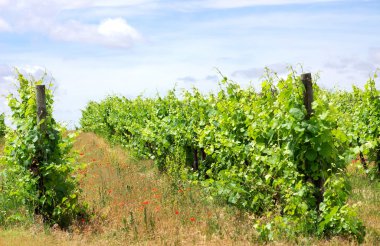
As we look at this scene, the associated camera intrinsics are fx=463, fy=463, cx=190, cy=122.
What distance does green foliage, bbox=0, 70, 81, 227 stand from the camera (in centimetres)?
859

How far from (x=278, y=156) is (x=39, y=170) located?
4.43m

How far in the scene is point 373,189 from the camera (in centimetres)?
1097

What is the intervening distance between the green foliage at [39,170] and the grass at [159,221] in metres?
0.40

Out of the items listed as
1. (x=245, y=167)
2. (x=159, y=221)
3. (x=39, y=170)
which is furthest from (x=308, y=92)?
(x=39, y=170)

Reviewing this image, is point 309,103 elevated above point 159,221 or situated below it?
above

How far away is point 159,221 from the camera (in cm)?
841

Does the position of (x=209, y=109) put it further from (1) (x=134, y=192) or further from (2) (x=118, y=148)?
(2) (x=118, y=148)

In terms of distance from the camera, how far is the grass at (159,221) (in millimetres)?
7512

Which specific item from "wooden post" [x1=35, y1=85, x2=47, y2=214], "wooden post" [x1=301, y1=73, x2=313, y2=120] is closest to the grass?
"wooden post" [x1=35, y1=85, x2=47, y2=214]

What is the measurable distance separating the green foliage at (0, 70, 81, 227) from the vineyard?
0.06 ft

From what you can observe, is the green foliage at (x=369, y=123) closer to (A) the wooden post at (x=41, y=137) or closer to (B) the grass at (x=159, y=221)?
(B) the grass at (x=159, y=221)

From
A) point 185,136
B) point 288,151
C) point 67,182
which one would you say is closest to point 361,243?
point 288,151

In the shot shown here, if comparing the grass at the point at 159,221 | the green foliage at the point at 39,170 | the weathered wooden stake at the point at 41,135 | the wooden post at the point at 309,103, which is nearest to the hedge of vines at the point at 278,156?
the wooden post at the point at 309,103

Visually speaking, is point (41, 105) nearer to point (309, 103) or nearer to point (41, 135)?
point (41, 135)
